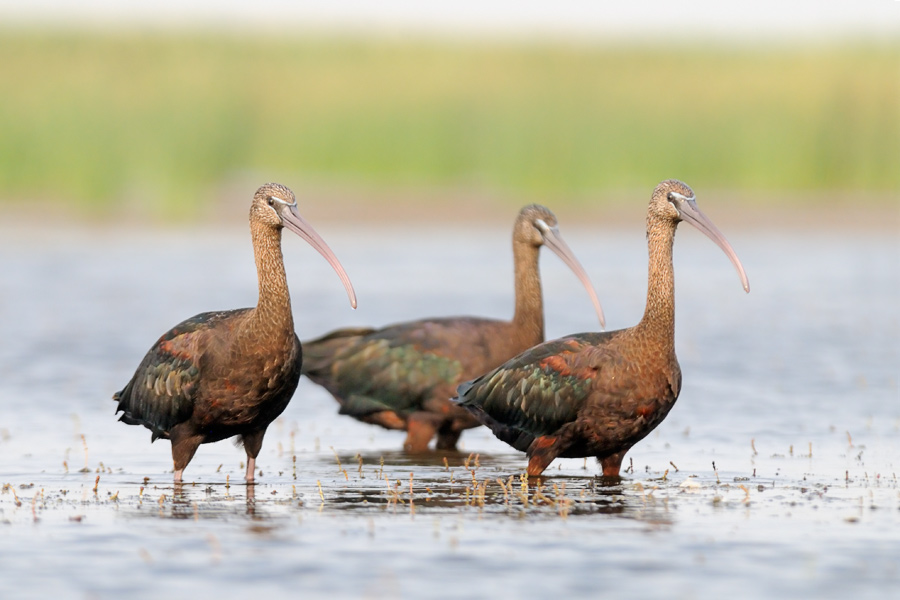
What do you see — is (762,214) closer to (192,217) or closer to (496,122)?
(496,122)

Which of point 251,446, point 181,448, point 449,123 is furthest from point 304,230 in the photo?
point 449,123

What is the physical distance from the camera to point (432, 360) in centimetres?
1093

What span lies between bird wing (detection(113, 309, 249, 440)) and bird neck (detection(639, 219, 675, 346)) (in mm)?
2403

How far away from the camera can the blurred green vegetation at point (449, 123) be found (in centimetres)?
2798

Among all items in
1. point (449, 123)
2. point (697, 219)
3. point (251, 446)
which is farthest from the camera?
point (449, 123)

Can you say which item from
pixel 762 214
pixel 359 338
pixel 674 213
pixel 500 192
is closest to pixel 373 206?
pixel 500 192

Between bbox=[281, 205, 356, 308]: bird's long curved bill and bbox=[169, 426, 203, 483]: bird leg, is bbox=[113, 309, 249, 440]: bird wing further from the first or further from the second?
bbox=[281, 205, 356, 308]: bird's long curved bill

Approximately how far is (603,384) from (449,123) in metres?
23.7

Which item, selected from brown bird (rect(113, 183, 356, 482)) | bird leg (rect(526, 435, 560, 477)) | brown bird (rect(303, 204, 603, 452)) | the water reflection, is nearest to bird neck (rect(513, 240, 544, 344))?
brown bird (rect(303, 204, 603, 452))

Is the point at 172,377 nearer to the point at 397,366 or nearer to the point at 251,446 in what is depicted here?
the point at 251,446

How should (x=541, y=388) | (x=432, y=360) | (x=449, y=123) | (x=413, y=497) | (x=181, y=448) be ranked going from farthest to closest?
(x=449, y=123) < (x=432, y=360) < (x=181, y=448) < (x=541, y=388) < (x=413, y=497)

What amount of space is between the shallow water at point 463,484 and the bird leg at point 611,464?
8 cm

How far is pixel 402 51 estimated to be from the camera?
44.6 m

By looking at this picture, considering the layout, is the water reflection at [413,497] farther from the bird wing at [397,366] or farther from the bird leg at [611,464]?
the bird wing at [397,366]
